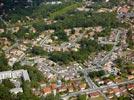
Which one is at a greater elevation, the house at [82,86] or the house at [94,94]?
the house at [82,86]

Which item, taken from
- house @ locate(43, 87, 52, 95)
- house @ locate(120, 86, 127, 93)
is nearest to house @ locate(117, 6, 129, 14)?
house @ locate(120, 86, 127, 93)

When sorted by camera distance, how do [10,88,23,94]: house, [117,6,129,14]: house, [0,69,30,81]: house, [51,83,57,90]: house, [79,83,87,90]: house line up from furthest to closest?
[117,6,129,14]: house < [0,69,30,81]: house < [79,83,87,90]: house < [51,83,57,90]: house < [10,88,23,94]: house

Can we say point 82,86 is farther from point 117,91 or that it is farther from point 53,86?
point 117,91

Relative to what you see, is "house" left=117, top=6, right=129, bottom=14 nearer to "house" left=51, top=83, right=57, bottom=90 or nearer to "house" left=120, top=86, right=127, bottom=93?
"house" left=120, top=86, right=127, bottom=93

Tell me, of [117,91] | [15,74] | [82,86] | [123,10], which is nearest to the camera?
[117,91]

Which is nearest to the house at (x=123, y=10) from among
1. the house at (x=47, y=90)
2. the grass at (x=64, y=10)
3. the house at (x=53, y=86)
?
the grass at (x=64, y=10)

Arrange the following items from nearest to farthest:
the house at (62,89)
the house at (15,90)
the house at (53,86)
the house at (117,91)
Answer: the house at (15,90)
the house at (117,91)
the house at (62,89)
the house at (53,86)

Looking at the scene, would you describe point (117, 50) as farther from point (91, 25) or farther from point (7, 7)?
point (7, 7)

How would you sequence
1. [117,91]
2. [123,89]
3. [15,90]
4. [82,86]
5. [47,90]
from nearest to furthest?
1. [15,90]
2. [47,90]
3. [117,91]
4. [123,89]
5. [82,86]

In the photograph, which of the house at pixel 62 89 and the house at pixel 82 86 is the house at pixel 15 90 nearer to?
the house at pixel 62 89

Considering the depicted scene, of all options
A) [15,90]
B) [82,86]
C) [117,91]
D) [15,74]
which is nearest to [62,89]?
[82,86]

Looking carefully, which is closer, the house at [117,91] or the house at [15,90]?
the house at [15,90]

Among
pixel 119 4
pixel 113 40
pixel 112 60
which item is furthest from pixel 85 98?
pixel 119 4
